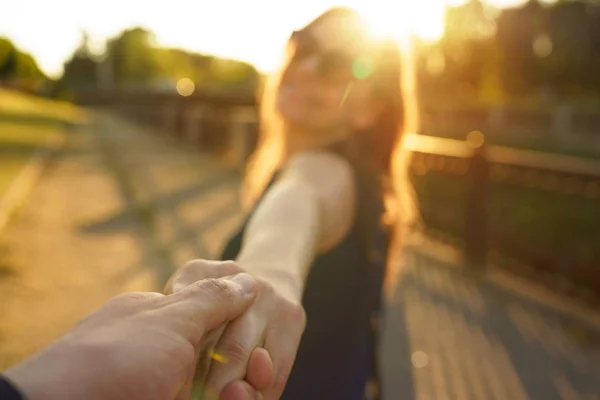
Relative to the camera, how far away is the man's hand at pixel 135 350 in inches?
24.1

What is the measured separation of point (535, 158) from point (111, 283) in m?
4.30

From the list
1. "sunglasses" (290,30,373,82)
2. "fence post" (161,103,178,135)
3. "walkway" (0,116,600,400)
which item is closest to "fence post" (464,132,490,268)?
"walkway" (0,116,600,400)

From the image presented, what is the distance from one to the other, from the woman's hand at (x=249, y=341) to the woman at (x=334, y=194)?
228 mm

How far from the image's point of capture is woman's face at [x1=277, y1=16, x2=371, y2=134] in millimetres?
1608

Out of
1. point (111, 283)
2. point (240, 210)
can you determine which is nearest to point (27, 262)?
point (111, 283)

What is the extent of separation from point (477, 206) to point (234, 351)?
691 cm

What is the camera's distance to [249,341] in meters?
0.89

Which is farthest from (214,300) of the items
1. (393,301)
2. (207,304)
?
(393,301)

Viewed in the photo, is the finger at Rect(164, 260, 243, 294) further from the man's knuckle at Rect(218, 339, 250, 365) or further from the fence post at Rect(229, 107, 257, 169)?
the fence post at Rect(229, 107, 257, 169)

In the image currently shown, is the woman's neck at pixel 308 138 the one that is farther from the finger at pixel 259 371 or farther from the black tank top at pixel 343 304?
the finger at pixel 259 371

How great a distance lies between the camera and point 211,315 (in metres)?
0.82

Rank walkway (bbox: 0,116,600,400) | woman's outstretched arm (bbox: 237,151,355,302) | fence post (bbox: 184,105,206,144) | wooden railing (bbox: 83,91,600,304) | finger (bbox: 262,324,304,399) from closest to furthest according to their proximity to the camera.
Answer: finger (bbox: 262,324,304,399), woman's outstretched arm (bbox: 237,151,355,302), walkway (bbox: 0,116,600,400), wooden railing (bbox: 83,91,600,304), fence post (bbox: 184,105,206,144)

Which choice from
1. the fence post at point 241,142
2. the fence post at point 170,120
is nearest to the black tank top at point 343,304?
the fence post at point 241,142

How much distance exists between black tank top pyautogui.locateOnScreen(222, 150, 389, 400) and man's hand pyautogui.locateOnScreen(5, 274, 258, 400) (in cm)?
54
